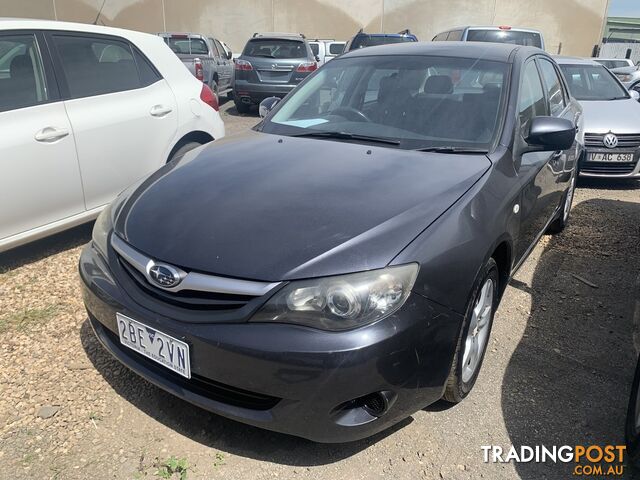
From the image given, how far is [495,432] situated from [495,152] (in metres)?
1.35

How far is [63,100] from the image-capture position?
3672mm

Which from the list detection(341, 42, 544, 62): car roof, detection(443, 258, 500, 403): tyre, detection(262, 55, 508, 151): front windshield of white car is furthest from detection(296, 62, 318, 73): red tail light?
detection(443, 258, 500, 403): tyre

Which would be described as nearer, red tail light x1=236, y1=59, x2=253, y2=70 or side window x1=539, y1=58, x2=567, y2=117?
side window x1=539, y1=58, x2=567, y2=117

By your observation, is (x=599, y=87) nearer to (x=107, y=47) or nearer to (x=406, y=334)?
(x=107, y=47)

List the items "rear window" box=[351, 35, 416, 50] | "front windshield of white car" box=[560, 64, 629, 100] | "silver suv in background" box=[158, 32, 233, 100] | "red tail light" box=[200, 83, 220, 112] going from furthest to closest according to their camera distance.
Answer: "rear window" box=[351, 35, 416, 50]
"silver suv in background" box=[158, 32, 233, 100]
"front windshield of white car" box=[560, 64, 629, 100]
"red tail light" box=[200, 83, 220, 112]

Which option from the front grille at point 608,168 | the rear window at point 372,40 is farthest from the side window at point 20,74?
the rear window at point 372,40

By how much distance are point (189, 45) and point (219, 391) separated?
1301 centimetres

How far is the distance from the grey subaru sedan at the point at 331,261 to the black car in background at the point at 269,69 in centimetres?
846

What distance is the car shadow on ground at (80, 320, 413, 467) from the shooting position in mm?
2195

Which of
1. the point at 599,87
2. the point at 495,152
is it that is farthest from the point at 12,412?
the point at 599,87

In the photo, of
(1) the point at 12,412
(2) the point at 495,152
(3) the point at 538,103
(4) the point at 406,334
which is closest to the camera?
(4) the point at 406,334

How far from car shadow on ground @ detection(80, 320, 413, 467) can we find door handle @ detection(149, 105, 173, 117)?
7.87ft

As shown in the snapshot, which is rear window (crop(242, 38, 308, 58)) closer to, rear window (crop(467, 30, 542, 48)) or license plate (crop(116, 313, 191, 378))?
rear window (crop(467, 30, 542, 48))

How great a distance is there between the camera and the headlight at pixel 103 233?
238 centimetres
